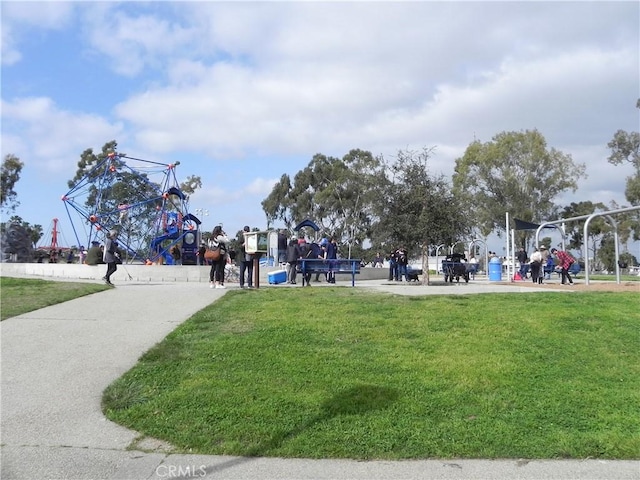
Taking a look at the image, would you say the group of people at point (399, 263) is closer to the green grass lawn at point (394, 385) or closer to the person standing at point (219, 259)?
the person standing at point (219, 259)

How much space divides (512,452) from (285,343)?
11.2 feet

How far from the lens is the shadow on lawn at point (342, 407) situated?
519 centimetres

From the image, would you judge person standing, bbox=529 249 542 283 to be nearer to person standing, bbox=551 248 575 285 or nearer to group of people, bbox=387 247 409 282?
person standing, bbox=551 248 575 285

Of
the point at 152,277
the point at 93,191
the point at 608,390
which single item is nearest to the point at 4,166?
the point at 93,191

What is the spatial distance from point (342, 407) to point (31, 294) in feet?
30.9

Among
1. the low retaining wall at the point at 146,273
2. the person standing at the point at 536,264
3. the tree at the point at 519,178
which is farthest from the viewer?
the tree at the point at 519,178

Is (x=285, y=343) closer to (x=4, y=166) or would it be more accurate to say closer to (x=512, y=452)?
(x=512, y=452)

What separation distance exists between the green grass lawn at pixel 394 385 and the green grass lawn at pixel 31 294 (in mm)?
3630

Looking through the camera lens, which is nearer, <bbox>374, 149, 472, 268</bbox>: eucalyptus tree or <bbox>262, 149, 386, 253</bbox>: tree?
<bbox>374, 149, 472, 268</bbox>: eucalyptus tree

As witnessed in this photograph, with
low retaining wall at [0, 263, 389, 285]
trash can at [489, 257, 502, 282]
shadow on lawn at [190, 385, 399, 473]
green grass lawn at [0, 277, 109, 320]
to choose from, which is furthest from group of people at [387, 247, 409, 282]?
shadow on lawn at [190, 385, 399, 473]

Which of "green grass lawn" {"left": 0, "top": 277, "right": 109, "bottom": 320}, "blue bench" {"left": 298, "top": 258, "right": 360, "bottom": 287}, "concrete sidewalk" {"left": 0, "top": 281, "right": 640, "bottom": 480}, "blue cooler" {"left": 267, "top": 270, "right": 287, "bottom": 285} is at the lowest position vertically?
"concrete sidewalk" {"left": 0, "top": 281, "right": 640, "bottom": 480}

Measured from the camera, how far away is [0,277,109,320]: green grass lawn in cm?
1080

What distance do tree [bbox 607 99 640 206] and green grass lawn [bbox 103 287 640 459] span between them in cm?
4000

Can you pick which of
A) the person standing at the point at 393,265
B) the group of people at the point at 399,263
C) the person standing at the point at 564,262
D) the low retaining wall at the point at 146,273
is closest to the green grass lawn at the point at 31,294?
the low retaining wall at the point at 146,273
